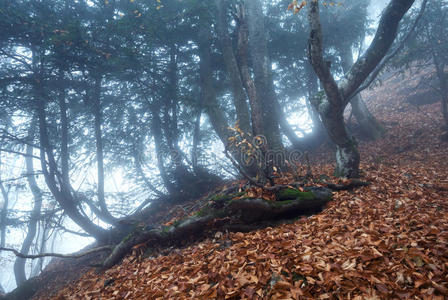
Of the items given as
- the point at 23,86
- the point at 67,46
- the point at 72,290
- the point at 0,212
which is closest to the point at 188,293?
the point at 72,290

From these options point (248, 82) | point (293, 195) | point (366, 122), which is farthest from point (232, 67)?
point (366, 122)

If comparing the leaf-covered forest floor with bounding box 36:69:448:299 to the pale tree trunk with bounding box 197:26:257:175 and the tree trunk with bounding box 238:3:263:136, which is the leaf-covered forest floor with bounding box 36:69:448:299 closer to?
the tree trunk with bounding box 238:3:263:136

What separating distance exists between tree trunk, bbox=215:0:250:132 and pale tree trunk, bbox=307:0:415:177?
9.15 feet

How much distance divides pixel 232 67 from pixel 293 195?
5934mm

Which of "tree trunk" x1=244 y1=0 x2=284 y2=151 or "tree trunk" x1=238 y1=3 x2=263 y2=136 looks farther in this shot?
"tree trunk" x1=244 y1=0 x2=284 y2=151

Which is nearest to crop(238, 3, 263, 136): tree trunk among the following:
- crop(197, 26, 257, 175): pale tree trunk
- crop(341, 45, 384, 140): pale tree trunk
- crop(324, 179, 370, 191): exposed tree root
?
crop(324, 179, 370, 191): exposed tree root

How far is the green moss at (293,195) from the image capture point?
14.5ft

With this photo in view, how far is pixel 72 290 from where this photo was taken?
459cm

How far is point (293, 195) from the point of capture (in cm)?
448

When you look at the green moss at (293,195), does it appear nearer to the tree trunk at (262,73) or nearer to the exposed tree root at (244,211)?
the exposed tree root at (244,211)

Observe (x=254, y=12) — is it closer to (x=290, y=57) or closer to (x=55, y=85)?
(x=290, y=57)

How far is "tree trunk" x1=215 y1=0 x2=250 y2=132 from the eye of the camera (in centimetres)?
816

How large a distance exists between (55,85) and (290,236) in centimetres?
918

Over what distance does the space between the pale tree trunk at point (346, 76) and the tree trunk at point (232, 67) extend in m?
2.79
